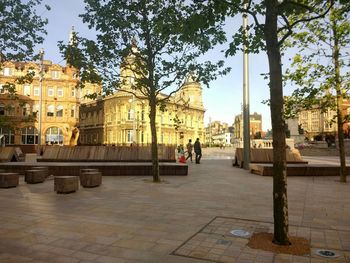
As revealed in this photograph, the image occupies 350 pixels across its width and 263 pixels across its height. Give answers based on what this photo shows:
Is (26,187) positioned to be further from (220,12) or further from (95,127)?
(95,127)

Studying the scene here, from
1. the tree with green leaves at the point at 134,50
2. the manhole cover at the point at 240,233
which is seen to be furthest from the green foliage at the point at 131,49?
the manhole cover at the point at 240,233

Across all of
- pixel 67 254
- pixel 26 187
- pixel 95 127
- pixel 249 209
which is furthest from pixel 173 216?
pixel 95 127

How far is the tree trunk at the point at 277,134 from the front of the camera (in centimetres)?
566

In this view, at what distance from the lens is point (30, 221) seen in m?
7.04

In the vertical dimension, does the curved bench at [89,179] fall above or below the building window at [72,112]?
below

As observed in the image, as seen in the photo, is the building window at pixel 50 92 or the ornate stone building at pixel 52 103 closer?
the ornate stone building at pixel 52 103

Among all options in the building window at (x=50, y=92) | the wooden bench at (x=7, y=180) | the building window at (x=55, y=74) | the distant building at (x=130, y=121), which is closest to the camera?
the wooden bench at (x=7, y=180)

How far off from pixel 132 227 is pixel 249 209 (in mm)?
3283

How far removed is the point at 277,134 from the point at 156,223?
122 inches

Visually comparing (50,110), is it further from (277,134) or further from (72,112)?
(277,134)

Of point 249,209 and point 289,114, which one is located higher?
point 289,114

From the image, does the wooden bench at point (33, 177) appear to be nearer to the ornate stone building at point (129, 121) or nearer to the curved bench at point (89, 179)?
the curved bench at point (89, 179)

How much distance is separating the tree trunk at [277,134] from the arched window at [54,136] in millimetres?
55967

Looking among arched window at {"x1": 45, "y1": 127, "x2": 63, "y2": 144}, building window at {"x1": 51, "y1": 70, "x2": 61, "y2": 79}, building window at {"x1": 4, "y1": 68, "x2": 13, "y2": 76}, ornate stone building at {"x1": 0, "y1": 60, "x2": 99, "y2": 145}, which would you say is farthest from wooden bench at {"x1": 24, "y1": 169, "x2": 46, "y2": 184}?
building window at {"x1": 4, "y1": 68, "x2": 13, "y2": 76}
